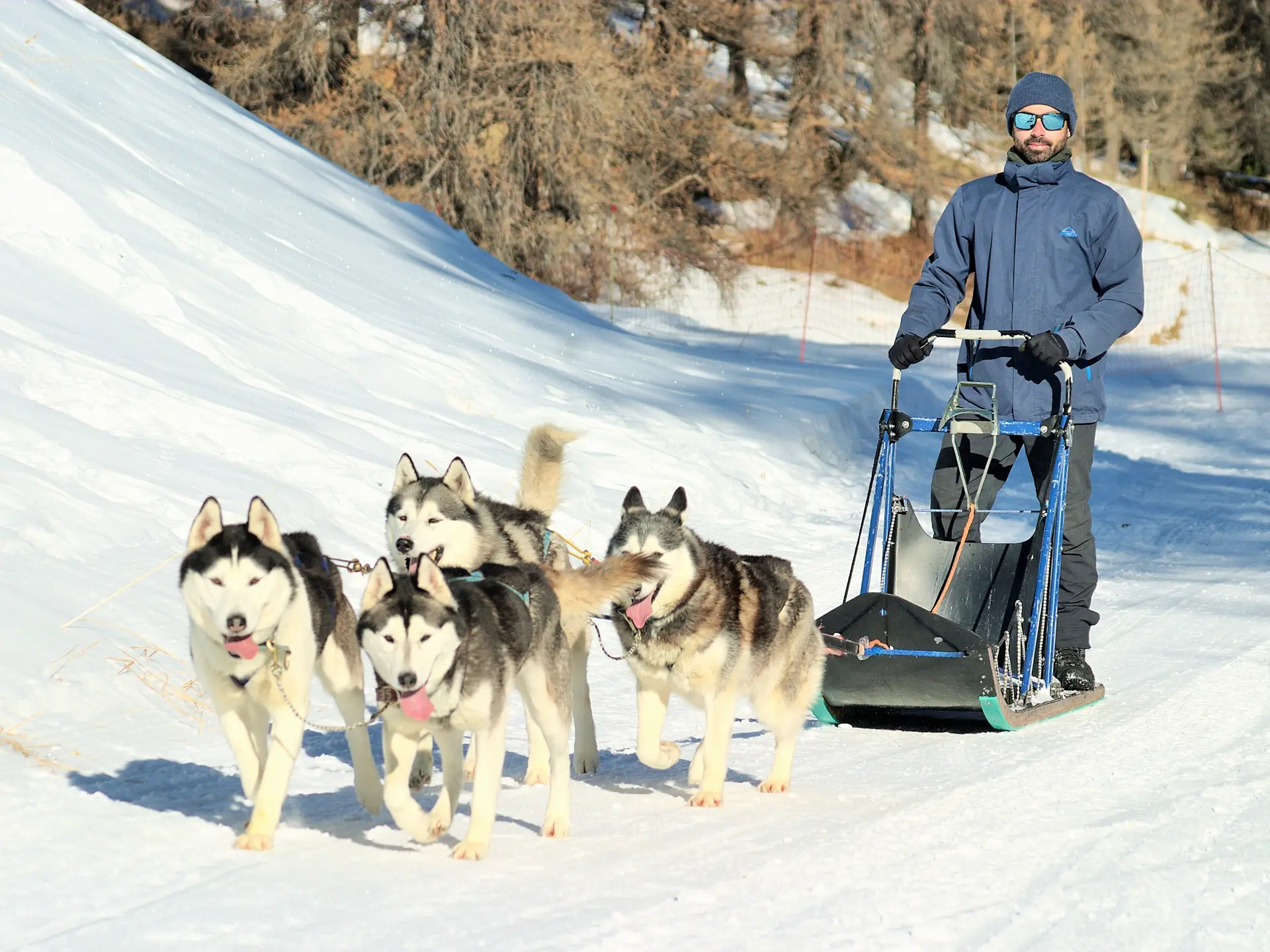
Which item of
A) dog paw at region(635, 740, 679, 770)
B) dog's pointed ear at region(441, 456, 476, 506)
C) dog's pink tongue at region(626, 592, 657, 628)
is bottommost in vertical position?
dog paw at region(635, 740, 679, 770)

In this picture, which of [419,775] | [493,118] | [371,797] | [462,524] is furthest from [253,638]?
[493,118]

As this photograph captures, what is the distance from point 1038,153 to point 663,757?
2686 millimetres

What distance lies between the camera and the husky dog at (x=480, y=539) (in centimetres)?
465

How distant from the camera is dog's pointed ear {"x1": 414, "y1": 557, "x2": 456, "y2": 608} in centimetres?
357

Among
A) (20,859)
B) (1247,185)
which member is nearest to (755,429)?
(20,859)

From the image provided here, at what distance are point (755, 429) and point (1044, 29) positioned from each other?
1073 inches

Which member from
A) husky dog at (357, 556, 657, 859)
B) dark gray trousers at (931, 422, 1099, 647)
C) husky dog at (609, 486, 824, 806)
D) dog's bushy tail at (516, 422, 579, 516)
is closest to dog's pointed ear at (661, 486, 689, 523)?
husky dog at (609, 486, 824, 806)

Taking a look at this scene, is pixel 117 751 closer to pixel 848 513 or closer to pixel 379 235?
pixel 848 513

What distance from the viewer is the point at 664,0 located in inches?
953

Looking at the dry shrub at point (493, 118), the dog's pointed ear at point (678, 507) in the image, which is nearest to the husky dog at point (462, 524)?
the dog's pointed ear at point (678, 507)

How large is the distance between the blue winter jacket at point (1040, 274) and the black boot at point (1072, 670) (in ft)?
2.96

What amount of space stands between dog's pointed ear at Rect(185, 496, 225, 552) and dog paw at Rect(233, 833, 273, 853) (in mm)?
739

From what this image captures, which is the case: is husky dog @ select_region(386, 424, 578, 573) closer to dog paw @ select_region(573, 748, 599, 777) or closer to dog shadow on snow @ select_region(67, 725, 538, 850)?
dog paw @ select_region(573, 748, 599, 777)

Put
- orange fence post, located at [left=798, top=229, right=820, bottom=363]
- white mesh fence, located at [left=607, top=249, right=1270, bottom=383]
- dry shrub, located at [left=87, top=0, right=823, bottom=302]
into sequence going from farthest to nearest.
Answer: white mesh fence, located at [left=607, top=249, right=1270, bottom=383] → dry shrub, located at [left=87, top=0, right=823, bottom=302] → orange fence post, located at [left=798, top=229, right=820, bottom=363]
